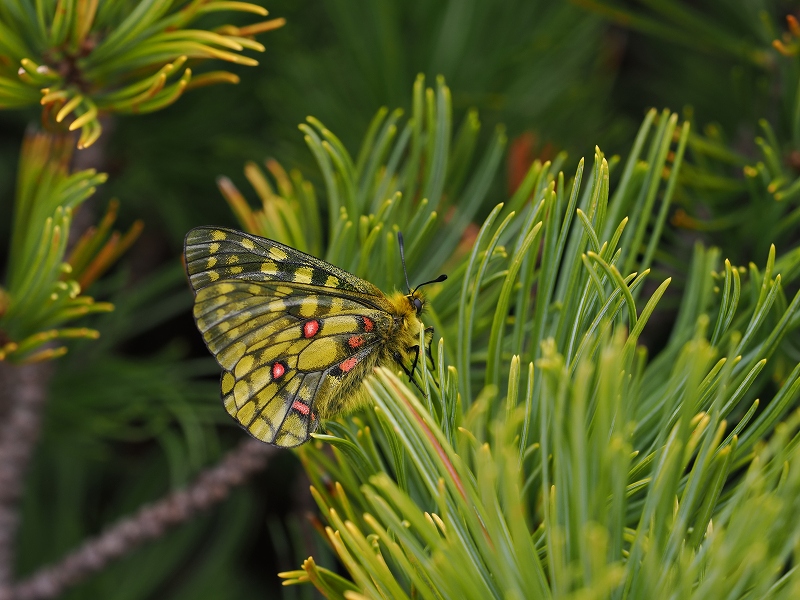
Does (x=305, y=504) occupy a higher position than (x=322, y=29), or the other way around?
(x=322, y=29)

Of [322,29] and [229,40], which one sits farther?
[322,29]

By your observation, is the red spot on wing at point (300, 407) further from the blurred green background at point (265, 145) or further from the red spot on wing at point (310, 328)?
the blurred green background at point (265, 145)

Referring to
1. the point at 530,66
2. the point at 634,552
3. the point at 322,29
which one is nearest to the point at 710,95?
the point at 530,66

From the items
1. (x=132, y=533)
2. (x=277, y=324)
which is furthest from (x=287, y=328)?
(x=132, y=533)

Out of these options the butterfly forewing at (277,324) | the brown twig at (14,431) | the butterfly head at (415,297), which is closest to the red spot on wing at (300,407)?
the butterfly forewing at (277,324)

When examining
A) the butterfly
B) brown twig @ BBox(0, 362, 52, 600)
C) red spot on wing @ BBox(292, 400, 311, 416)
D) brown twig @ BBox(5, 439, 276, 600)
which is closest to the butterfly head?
the butterfly

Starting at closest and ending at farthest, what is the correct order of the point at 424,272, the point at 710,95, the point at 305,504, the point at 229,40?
the point at 229,40
the point at 424,272
the point at 305,504
the point at 710,95

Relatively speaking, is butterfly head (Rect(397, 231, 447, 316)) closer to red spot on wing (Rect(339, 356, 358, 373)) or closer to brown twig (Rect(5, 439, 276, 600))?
red spot on wing (Rect(339, 356, 358, 373))

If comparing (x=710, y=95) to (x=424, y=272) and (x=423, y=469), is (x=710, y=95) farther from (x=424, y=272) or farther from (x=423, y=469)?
(x=423, y=469)
